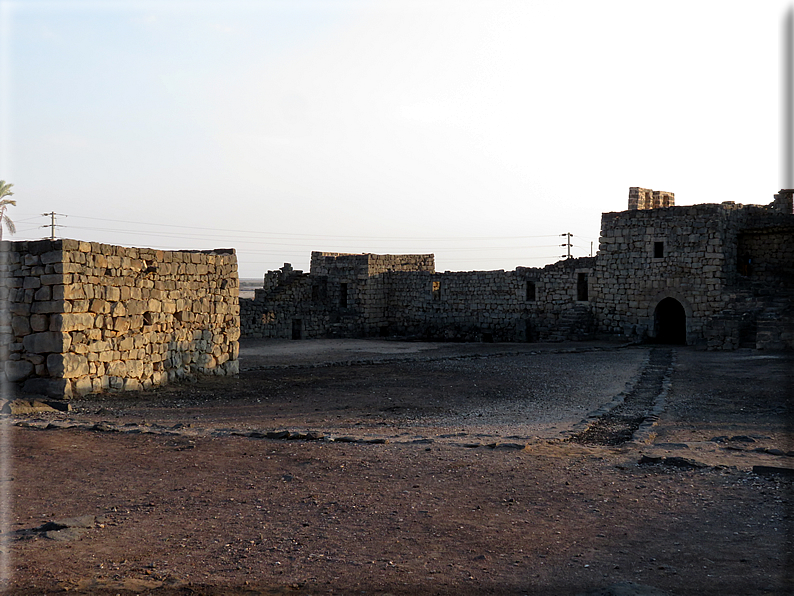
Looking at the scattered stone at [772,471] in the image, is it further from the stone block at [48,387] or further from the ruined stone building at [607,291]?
the ruined stone building at [607,291]

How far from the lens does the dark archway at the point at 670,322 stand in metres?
25.2

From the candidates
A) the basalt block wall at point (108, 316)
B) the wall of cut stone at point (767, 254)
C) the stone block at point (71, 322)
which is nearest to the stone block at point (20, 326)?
the basalt block wall at point (108, 316)

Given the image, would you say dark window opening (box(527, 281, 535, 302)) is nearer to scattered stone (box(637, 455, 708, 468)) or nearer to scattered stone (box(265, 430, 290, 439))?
scattered stone (box(265, 430, 290, 439))

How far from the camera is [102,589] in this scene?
12.9 ft

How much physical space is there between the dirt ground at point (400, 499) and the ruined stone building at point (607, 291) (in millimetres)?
12975

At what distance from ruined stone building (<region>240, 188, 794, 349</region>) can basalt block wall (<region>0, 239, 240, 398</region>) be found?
14.9 m

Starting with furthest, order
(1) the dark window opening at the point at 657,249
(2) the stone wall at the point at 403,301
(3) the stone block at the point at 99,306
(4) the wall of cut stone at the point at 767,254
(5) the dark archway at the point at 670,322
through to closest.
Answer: (2) the stone wall at the point at 403,301, (5) the dark archway at the point at 670,322, (1) the dark window opening at the point at 657,249, (4) the wall of cut stone at the point at 767,254, (3) the stone block at the point at 99,306

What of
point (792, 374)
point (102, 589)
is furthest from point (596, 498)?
Answer: point (792, 374)

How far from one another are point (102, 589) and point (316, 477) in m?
2.64

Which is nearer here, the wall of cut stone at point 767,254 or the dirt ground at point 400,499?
the dirt ground at point 400,499

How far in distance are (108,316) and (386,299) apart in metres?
21.0

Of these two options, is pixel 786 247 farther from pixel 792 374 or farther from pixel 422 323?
pixel 422 323

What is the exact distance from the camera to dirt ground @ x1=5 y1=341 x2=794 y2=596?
13.6 ft

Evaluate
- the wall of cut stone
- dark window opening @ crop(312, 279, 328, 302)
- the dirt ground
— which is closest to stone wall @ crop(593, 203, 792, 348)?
the wall of cut stone
